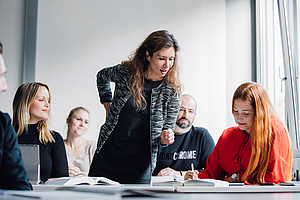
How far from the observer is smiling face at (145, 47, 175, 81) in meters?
2.65

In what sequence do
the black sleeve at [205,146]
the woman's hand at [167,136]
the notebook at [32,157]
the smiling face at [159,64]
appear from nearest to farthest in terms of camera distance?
the notebook at [32,157], the woman's hand at [167,136], the smiling face at [159,64], the black sleeve at [205,146]

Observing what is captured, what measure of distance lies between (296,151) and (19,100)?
182cm

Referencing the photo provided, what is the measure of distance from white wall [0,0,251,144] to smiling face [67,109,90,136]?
0.21ft

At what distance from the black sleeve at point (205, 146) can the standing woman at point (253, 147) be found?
910 millimetres

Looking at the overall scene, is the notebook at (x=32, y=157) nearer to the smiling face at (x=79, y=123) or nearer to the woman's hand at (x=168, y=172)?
the woman's hand at (x=168, y=172)

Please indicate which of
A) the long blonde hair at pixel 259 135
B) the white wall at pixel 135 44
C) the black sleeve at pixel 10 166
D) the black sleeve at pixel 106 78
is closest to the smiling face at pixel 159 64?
the black sleeve at pixel 106 78

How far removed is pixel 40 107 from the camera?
8.53 ft

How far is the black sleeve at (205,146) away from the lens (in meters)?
3.27

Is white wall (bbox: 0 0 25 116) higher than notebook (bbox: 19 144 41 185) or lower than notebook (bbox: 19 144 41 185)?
higher

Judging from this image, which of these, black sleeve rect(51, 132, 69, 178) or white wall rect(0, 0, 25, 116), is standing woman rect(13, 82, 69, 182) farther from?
white wall rect(0, 0, 25, 116)

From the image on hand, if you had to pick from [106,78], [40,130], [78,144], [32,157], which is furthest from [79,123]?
[32,157]

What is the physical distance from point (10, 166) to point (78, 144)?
247cm

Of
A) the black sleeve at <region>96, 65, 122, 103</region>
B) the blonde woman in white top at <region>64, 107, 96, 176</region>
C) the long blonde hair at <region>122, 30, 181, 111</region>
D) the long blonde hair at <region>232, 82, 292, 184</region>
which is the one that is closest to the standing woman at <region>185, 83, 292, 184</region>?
the long blonde hair at <region>232, 82, 292, 184</region>

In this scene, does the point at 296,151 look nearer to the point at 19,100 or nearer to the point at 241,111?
the point at 241,111
